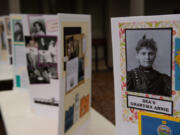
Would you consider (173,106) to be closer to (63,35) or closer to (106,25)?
(63,35)

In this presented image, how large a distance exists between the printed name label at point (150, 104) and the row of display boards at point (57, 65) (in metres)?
0.29

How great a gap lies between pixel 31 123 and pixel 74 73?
42 centimetres

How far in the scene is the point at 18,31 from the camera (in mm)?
1451

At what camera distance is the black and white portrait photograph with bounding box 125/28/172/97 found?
511 millimetres

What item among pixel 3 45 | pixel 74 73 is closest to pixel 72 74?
pixel 74 73

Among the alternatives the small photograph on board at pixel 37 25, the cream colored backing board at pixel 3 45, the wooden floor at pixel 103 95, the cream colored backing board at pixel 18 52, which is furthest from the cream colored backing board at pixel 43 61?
the wooden floor at pixel 103 95

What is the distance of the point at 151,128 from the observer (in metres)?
0.56

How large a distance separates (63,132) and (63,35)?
0.34 metres

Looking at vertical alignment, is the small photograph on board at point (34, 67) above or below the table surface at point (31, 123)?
above

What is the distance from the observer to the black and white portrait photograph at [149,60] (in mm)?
511

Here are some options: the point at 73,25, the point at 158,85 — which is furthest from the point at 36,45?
the point at 158,85

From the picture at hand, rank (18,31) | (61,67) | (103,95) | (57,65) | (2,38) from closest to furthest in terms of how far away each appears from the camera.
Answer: (61,67)
(57,65)
(18,31)
(2,38)
(103,95)

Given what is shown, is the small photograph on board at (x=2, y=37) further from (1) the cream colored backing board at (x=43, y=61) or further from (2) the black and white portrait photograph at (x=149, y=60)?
(2) the black and white portrait photograph at (x=149, y=60)

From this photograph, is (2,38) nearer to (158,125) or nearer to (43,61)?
(43,61)
